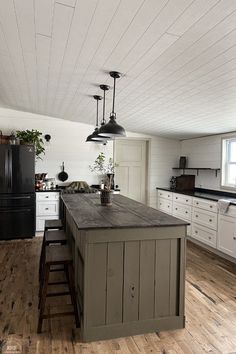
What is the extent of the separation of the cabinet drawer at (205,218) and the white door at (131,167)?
1818mm

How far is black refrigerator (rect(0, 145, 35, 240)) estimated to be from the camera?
4891mm

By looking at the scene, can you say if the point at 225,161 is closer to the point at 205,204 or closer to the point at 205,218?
the point at 205,204

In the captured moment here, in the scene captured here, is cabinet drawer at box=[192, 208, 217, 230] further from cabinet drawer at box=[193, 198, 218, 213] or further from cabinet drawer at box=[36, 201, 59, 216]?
cabinet drawer at box=[36, 201, 59, 216]

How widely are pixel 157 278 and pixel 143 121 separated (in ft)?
10.3

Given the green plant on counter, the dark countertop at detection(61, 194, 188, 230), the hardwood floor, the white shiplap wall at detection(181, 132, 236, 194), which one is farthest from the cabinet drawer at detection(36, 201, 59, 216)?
the white shiplap wall at detection(181, 132, 236, 194)

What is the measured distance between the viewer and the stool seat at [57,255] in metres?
2.39

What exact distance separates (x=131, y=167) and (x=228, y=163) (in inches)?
86.2

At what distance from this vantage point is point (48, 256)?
2.47m

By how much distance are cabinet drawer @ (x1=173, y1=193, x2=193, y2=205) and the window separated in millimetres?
657

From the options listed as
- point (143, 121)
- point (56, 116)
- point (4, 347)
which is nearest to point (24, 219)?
point (56, 116)

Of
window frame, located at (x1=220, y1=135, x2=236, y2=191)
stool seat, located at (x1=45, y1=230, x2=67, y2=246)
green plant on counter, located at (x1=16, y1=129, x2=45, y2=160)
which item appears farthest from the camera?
green plant on counter, located at (x1=16, y1=129, x2=45, y2=160)

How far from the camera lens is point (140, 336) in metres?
2.28

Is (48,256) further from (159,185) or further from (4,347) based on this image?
(159,185)

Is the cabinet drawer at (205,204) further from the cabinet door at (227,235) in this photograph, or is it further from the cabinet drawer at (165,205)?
the cabinet drawer at (165,205)
